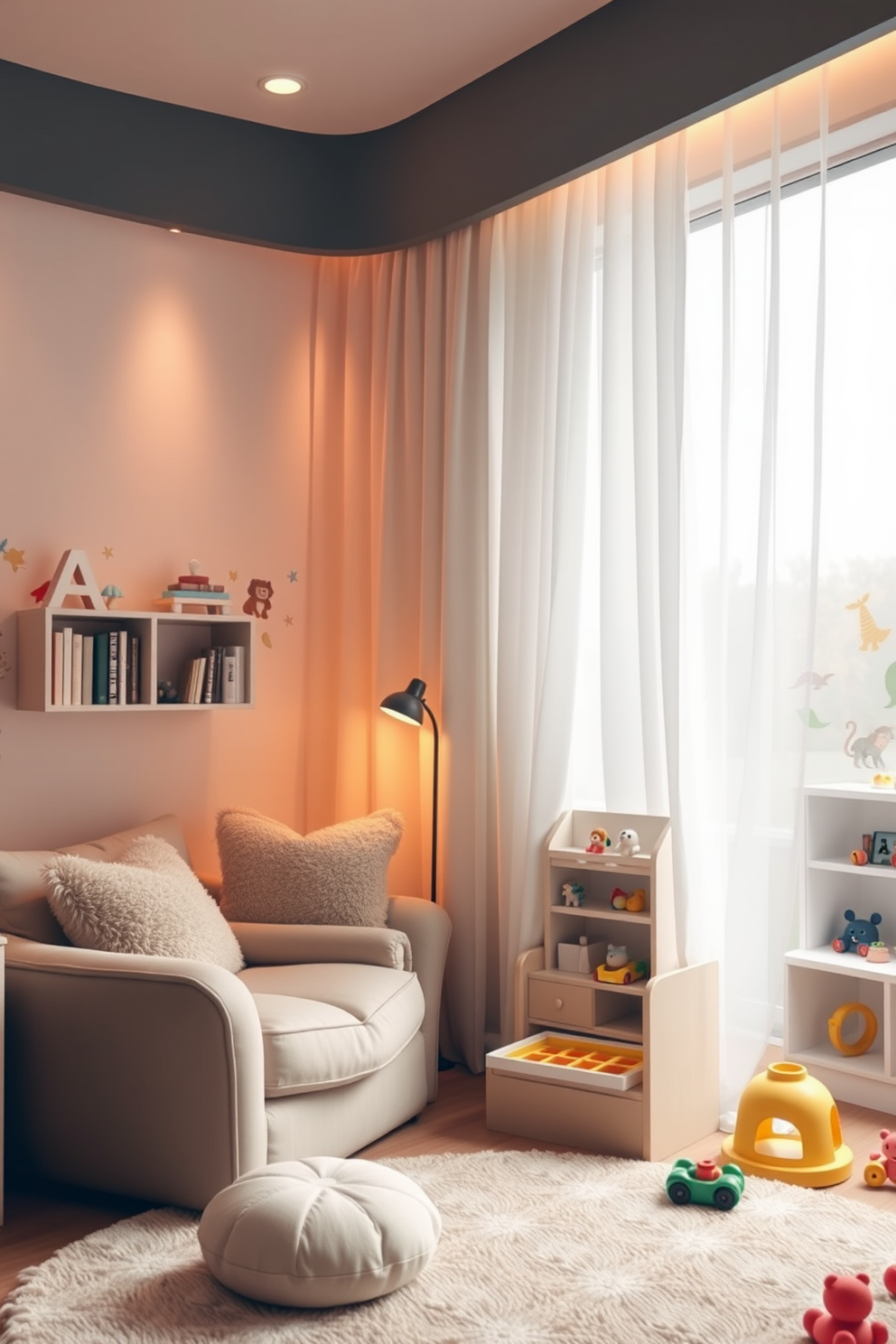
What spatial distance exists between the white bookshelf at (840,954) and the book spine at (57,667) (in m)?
2.03

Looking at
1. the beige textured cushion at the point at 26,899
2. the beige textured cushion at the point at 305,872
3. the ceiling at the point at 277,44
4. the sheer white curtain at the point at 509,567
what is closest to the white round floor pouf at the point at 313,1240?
the beige textured cushion at the point at 26,899

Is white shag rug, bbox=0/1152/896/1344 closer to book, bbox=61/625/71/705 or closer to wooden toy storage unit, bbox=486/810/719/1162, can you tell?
wooden toy storage unit, bbox=486/810/719/1162

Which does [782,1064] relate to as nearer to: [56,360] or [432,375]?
[432,375]

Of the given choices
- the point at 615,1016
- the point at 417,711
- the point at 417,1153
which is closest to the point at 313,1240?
the point at 417,1153

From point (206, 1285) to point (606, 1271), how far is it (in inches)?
29.7

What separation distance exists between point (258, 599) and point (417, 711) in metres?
0.78

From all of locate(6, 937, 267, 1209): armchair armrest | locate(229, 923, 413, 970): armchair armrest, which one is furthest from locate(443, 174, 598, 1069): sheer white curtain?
locate(6, 937, 267, 1209): armchair armrest

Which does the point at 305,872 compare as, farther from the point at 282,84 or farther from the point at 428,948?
the point at 282,84

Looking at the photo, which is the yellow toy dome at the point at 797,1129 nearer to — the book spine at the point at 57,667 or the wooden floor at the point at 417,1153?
the wooden floor at the point at 417,1153

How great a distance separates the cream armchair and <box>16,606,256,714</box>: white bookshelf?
1.72ft

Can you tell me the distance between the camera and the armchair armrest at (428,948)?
130 inches

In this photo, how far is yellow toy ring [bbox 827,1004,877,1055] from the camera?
329cm

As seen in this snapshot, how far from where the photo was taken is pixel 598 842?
331 centimetres

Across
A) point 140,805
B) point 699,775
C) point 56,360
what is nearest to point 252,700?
point 140,805
